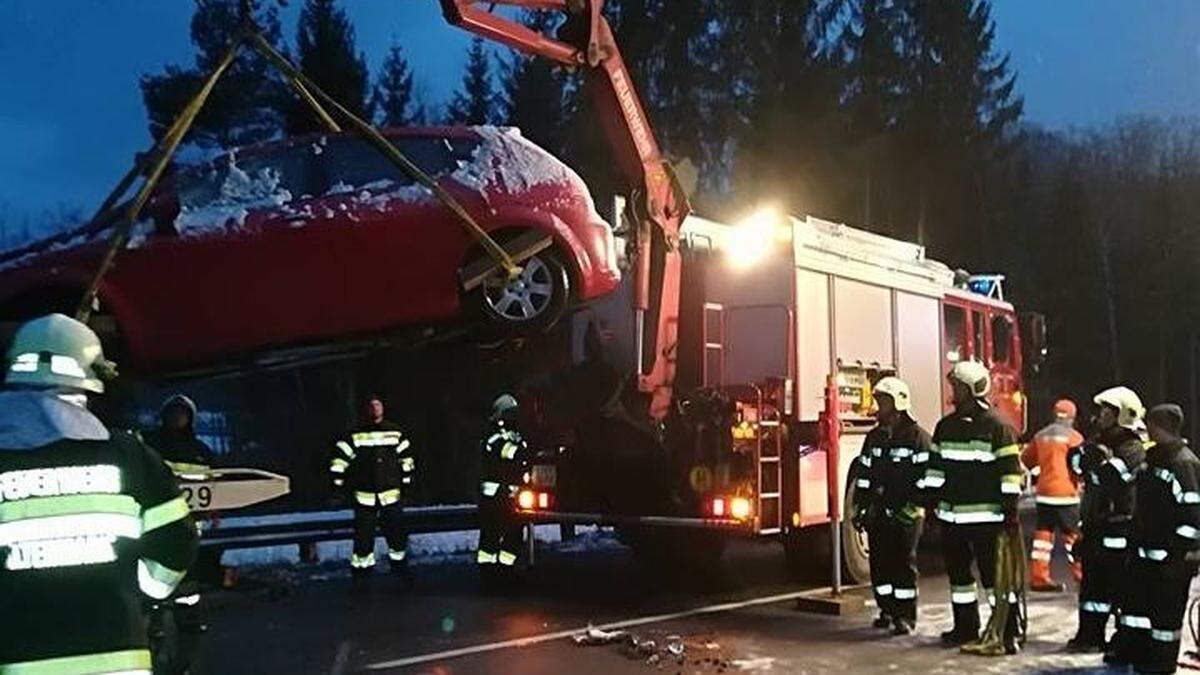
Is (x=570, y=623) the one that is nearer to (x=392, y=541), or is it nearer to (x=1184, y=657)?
(x=392, y=541)

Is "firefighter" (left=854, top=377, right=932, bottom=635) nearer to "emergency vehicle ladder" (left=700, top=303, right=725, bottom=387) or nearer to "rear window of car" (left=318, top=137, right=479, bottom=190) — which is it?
"emergency vehicle ladder" (left=700, top=303, right=725, bottom=387)

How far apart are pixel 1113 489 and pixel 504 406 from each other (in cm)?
493

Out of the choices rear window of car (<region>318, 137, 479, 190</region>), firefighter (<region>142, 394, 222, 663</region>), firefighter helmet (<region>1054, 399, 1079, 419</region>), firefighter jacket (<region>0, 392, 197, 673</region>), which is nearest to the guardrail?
firefighter (<region>142, 394, 222, 663</region>)

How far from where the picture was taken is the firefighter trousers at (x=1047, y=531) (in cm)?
1027

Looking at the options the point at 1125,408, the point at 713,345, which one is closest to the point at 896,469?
the point at 1125,408

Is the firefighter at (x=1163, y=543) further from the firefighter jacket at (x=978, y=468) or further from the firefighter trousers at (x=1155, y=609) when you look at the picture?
the firefighter jacket at (x=978, y=468)

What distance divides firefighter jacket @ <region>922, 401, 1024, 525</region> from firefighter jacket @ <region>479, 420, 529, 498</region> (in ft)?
11.2

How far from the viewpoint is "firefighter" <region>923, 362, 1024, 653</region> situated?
766 cm

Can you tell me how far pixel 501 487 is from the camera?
33.7 ft

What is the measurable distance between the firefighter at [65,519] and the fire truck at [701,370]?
5.66 m

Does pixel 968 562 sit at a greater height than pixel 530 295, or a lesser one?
lesser

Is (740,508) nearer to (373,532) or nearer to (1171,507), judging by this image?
→ (1171,507)

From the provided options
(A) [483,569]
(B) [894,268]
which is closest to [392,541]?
(A) [483,569]

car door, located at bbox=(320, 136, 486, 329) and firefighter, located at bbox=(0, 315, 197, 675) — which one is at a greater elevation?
car door, located at bbox=(320, 136, 486, 329)
